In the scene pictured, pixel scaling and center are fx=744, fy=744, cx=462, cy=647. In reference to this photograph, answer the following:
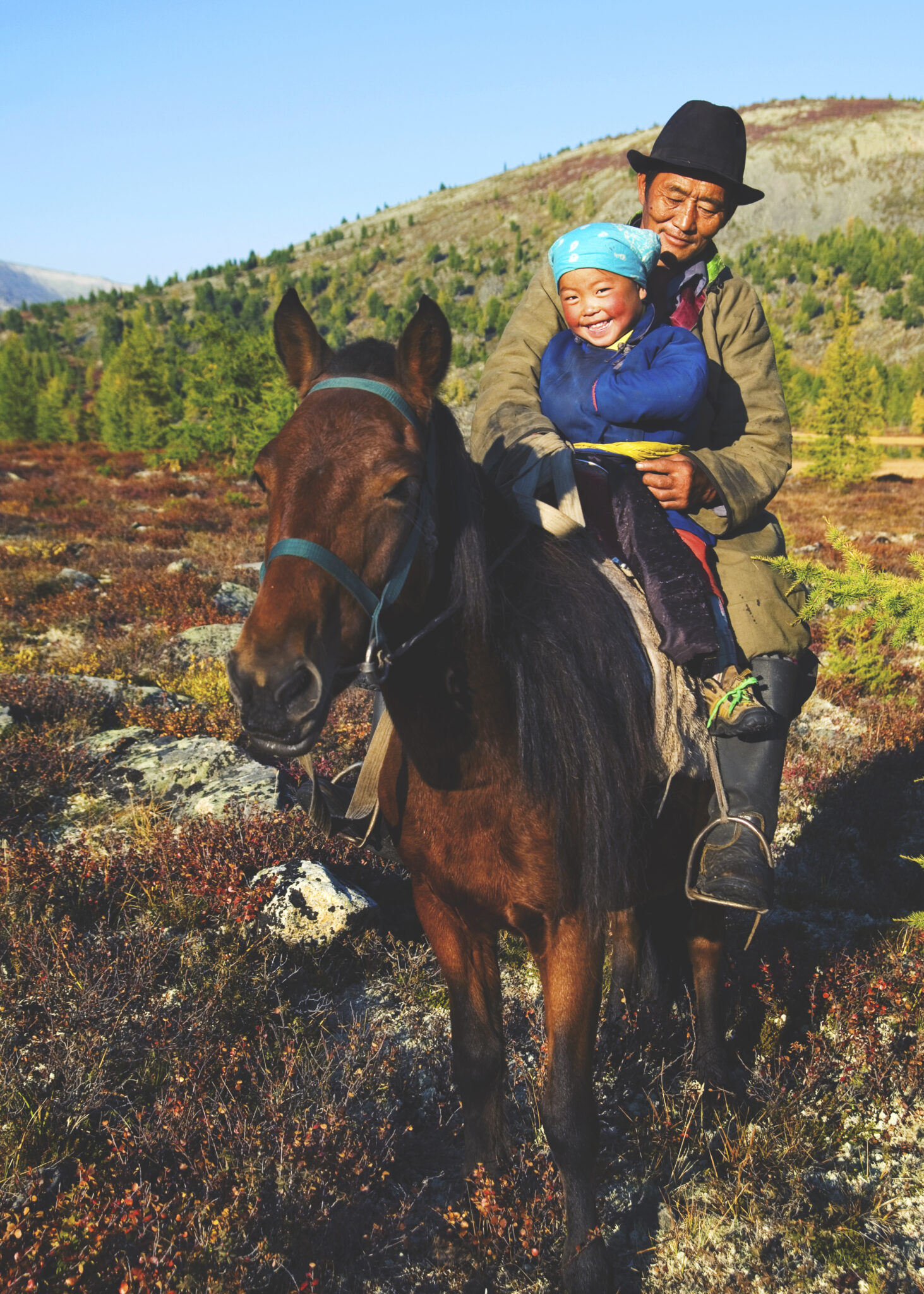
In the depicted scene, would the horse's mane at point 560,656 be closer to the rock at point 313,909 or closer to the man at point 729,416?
the man at point 729,416

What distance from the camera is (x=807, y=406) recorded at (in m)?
57.6

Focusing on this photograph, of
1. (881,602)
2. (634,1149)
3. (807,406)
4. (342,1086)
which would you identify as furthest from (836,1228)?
(807,406)

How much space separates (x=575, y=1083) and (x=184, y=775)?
4052 mm

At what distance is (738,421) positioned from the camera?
3.12 meters

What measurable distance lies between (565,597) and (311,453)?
3.01 ft

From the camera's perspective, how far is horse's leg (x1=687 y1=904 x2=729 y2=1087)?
3336 millimetres

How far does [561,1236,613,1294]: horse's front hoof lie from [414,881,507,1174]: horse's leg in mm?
433

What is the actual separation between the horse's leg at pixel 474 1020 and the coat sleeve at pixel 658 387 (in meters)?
1.74

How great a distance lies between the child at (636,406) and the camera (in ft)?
8.10

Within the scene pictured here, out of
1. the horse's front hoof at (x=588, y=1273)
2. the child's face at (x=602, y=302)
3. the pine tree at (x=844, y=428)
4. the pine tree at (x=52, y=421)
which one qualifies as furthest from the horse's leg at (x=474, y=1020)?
the pine tree at (x=52, y=421)

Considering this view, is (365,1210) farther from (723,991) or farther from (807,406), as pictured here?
(807,406)

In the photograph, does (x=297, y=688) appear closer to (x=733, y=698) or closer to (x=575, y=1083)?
(x=575, y=1083)

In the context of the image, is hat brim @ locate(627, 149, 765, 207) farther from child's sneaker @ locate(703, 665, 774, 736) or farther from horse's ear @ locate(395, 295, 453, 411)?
child's sneaker @ locate(703, 665, 774, 736)

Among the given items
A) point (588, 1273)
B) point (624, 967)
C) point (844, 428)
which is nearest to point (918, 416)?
point (844, 428)
